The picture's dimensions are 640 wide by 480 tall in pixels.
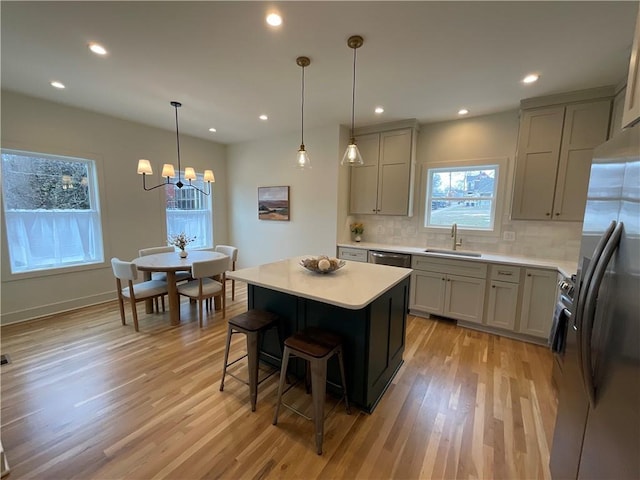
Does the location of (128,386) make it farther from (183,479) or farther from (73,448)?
(183,479)

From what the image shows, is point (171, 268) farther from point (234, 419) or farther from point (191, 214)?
point (191, 214)

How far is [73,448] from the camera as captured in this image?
1620 mm

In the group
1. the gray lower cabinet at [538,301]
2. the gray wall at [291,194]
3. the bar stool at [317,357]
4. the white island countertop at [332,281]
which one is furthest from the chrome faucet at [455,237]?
the bar stool at [317,357]

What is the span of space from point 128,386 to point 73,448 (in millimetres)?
564

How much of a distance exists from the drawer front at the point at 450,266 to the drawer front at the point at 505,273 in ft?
0.26

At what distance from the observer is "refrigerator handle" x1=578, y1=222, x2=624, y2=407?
3.13 ft

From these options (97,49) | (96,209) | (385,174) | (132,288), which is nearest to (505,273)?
(385,174)

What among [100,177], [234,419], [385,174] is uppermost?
[385,174]

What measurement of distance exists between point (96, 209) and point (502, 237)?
5730 mm

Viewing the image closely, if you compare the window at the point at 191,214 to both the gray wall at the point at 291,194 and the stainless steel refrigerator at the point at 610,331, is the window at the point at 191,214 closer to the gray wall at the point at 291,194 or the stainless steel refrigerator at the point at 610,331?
the gray wall at the point at 291,194

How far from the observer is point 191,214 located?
16.9ft

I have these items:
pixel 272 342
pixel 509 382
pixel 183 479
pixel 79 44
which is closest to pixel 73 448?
pixel 183 479

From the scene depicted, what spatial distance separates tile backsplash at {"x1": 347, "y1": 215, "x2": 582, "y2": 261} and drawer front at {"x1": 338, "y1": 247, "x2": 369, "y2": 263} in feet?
1.86

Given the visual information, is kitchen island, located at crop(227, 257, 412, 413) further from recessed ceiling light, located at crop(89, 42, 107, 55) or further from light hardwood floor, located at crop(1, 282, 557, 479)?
recessed ceiling light, located at crop(89, 42, 107, 55)
